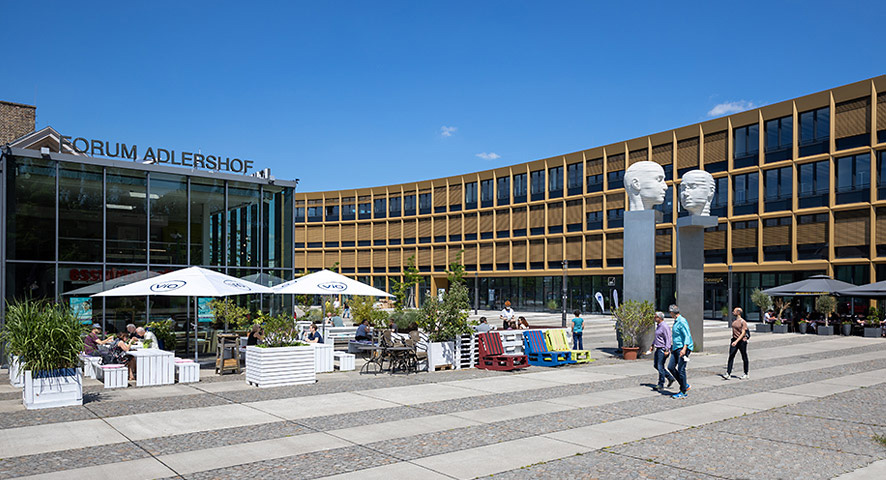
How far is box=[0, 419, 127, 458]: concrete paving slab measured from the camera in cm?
868

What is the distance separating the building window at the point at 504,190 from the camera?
63.7m

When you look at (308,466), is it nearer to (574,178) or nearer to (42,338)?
(42,338)

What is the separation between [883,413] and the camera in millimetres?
11352

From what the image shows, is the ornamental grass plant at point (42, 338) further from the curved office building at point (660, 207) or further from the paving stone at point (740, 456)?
the curved office building at point (660, 207)

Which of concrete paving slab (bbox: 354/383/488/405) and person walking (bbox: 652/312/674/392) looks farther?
person walking (bbox: 652/312/674/392)

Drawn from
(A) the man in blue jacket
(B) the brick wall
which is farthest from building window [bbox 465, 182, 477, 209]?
(A) the man in blue jacket

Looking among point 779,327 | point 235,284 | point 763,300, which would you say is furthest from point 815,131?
point 235,284

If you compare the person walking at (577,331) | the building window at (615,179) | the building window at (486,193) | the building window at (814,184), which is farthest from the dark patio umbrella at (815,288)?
the building window at (486,193)

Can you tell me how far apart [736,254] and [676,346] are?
35.7 m

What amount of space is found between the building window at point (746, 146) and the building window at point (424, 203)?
110 feet

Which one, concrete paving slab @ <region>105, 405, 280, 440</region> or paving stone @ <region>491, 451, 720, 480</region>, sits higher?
paving stone @ <region>491, 451, 720, 480</region>

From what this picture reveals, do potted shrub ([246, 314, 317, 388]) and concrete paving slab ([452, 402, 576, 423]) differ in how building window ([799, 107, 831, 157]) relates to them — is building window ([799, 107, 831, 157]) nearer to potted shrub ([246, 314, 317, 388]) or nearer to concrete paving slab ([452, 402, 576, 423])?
concrete paving slab ([452, 402, 576, 423])

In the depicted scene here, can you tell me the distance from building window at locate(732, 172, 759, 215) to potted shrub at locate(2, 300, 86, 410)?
4200cm

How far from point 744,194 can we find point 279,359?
38.8 metres
